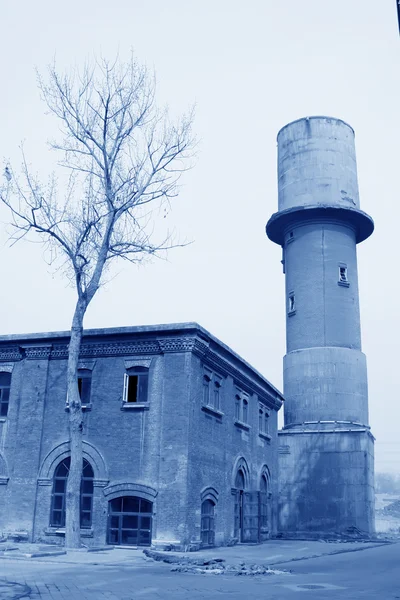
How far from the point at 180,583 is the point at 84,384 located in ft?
34.7

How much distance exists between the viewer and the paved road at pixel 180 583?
10.8 meters

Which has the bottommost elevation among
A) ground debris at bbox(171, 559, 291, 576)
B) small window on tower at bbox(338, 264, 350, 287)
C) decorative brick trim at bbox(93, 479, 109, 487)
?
ground debris at bbox(171, 559, 291, 576)

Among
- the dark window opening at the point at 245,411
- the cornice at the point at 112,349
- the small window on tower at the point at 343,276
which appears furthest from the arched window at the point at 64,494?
the small window on tower at the point at 343,276

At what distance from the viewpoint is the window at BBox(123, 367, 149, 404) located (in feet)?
69.6

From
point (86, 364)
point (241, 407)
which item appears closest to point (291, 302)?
point (241, 407)

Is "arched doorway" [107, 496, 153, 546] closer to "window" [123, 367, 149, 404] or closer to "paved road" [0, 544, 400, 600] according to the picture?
"window" [123, 367, 149, 404]

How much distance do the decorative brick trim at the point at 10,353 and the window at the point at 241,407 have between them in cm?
823

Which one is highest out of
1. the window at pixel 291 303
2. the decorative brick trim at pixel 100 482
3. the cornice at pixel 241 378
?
the window at pixel 291 303

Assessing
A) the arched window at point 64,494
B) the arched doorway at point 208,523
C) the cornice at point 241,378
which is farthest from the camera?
the cornice at point 241,378

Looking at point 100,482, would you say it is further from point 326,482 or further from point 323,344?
point 323,344

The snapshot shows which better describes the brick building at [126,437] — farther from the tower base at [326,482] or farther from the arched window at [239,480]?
the tower base at [326,482]

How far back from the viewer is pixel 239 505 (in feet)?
81.9

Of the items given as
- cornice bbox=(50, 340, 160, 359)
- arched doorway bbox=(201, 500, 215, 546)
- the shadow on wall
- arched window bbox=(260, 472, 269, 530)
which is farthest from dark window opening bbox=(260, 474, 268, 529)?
cornice bbox=(50, 340, 160, 359)

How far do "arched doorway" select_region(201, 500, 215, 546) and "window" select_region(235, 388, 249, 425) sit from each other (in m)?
4.22
